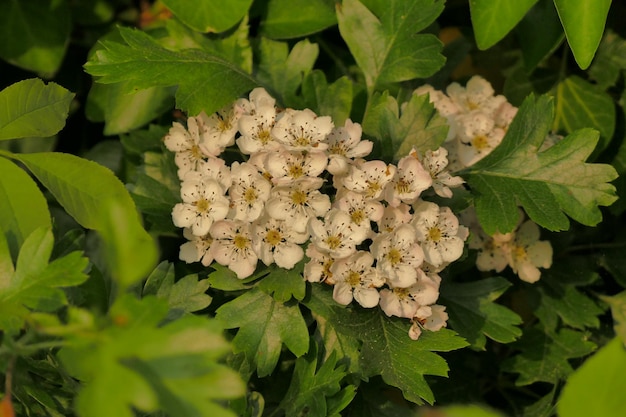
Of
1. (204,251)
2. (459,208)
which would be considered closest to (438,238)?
(459,208)

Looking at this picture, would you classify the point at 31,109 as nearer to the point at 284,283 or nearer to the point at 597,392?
the point at 284,283

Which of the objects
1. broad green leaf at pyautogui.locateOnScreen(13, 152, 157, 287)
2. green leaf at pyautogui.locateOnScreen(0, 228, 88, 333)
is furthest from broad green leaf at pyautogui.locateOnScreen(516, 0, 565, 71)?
green leaf at pyautogui.locateOnScreen(0, 228, 88, 333)

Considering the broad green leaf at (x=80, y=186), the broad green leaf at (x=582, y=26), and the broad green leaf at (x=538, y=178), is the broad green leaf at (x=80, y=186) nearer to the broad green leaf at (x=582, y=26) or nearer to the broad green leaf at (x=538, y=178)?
the broad green leaf at (x=538, y=178)

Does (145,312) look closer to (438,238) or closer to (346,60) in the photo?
(438,238)

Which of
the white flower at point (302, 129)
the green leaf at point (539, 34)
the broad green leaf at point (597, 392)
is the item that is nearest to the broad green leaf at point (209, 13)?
the white flower at point (302, 129)

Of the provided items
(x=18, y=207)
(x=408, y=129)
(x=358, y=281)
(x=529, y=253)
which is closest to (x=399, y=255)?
(x=358, y=281)

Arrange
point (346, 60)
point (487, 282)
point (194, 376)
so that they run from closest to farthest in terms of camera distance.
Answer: point (194, 376)
point (487, 282)
point (346, 60)
